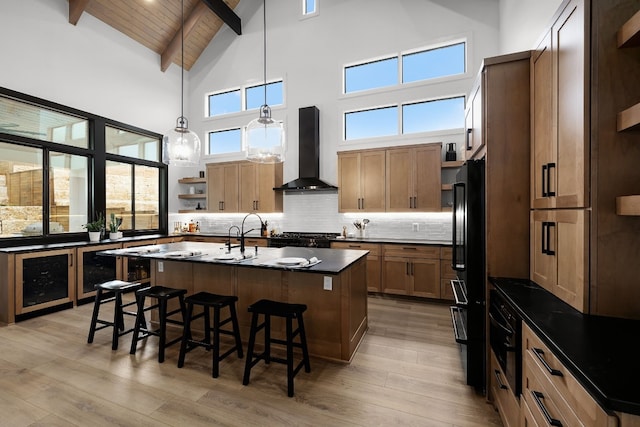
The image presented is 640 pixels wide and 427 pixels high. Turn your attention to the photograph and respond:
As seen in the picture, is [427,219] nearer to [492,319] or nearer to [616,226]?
[492,319]

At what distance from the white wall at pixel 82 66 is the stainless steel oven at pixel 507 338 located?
20.8 feet

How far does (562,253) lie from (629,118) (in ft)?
2.31

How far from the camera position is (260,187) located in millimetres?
6145

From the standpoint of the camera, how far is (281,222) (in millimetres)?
6262

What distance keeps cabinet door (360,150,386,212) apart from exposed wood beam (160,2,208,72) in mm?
4481

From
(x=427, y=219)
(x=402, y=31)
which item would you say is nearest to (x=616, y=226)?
(x=427, y=219)

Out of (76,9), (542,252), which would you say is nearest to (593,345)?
(542,252)

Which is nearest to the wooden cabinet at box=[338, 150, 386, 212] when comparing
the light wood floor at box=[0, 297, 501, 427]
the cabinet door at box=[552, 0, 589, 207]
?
the light wood floor at box=[0, 297, 501, 427]

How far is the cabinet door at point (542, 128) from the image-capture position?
5.68 ft

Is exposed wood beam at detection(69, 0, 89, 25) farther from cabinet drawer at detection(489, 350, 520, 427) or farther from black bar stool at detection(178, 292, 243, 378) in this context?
cabinet drawer at detection(489, 350, 520, 427)

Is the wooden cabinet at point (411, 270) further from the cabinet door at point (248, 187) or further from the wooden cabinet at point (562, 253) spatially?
the cabinet door at point (248, 187)

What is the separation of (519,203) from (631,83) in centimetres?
87

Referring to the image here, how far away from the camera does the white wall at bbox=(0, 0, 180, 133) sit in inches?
168

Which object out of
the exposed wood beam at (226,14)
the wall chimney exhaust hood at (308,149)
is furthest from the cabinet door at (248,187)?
the exposed wood beam at (226,14)
